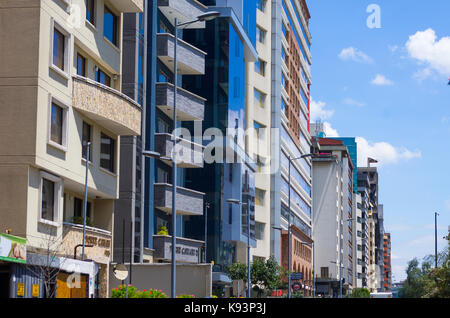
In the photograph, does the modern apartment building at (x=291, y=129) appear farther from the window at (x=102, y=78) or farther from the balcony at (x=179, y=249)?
the window at (x=102, y=78)

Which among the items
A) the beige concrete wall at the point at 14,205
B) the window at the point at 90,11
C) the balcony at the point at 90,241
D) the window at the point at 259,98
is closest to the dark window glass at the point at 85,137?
the balcony at the point at 90,241

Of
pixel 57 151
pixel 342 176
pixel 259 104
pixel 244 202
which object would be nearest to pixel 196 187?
pixel 244 202

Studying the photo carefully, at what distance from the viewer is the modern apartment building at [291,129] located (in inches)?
3642

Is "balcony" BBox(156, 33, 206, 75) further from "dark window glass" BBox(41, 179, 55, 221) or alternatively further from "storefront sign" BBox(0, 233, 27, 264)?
"storefront sign" BBox(0, 233, 27, 264)

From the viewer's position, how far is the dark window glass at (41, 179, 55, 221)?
98.6 feet

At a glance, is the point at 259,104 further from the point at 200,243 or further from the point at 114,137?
the point at 114,137

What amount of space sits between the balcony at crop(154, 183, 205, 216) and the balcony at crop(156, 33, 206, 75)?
8853 millimetres

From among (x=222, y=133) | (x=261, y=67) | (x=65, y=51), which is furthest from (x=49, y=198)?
(x=261, y=67)

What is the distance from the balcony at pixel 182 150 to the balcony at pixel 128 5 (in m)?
13.0

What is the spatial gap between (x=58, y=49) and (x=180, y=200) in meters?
23.6

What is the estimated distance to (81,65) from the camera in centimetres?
3516

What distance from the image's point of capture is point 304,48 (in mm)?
125500

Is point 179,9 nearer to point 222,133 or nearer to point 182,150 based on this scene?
point 182,150
